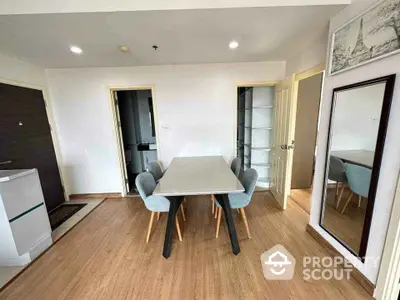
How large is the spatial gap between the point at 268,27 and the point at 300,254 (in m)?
2.44

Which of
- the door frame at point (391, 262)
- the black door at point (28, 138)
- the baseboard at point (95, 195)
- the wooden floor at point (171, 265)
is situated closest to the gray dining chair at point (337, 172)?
the door frame at point (391, 262)

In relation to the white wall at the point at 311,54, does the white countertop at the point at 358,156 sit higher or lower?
lower

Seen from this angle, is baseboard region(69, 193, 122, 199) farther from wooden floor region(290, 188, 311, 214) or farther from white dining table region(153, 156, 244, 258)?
wooden floor region(290, 188, 311, 214)

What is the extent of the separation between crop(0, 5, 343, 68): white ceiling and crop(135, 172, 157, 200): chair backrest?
5.22 ft

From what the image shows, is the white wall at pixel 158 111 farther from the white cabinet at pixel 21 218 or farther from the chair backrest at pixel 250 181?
the white cabinet at pixel 21 218

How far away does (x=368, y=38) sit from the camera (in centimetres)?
132

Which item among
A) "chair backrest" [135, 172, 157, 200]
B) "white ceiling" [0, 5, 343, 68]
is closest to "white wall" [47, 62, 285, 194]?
"white ceiling" [0, 5, 343, 68]

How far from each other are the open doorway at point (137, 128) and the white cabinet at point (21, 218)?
2479 mm

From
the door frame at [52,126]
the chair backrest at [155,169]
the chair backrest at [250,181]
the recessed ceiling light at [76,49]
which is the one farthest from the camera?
the door frame at [52,126]

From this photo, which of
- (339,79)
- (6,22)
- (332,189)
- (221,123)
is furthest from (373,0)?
(6,22)

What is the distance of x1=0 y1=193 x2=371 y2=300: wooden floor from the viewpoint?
56.8 inches

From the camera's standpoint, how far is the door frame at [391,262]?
46.3 inches

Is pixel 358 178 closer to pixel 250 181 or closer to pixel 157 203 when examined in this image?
pixel 250 181

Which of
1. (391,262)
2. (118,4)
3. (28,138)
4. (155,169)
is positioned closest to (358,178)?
(391,262)
